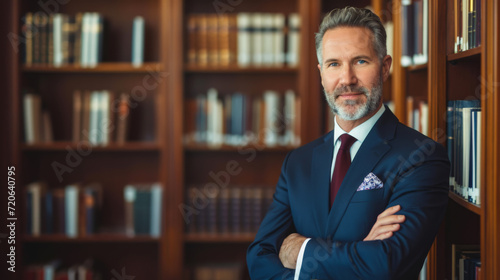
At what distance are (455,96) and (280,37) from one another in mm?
1397

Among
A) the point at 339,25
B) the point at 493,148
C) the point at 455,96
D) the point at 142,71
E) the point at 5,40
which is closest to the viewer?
the point at 493,148

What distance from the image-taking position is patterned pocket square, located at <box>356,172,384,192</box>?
1410 millimetres

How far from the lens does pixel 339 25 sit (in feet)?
4.91

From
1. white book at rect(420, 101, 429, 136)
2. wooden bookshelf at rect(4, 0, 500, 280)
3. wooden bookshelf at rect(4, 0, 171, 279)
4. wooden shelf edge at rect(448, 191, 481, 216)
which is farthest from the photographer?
wooden bookshelf at rect(4, 0, 171, 279)

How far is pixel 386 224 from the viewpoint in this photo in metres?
1.33

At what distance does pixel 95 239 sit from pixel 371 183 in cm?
198

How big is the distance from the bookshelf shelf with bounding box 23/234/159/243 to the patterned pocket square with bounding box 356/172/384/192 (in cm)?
177

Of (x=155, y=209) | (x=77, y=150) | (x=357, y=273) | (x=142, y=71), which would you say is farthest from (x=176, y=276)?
(x=357, y=273)

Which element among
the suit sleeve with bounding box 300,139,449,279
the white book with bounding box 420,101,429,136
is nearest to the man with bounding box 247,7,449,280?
the suit sleeve with bounding box 300,139,449,279

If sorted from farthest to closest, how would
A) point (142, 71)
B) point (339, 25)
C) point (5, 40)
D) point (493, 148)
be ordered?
point (142, 71)
point (5, 40)
point (339, 25)
point (493, 148)

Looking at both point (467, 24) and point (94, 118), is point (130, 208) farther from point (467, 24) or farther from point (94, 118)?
point (467, 24)

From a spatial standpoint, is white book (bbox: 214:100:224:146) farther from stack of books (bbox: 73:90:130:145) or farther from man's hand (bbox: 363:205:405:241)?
man's hand (bbox: 363:205:405:241)

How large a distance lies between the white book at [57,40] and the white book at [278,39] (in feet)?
3.97

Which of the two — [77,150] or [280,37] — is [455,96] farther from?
[77,150]
